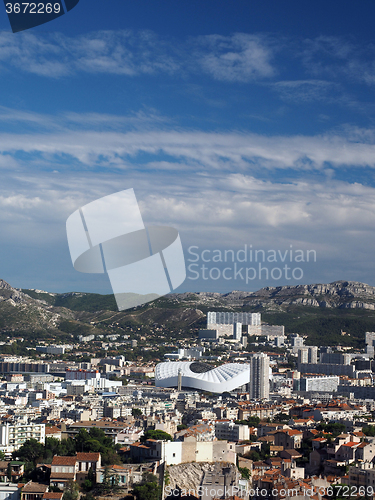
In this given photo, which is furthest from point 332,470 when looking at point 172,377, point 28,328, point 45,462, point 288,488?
point 28,328

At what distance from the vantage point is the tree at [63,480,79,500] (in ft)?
25.1

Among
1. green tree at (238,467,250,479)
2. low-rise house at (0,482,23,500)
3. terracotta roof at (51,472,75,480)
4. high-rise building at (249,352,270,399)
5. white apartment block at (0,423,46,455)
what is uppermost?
high-rise building at (249,352,270,399)

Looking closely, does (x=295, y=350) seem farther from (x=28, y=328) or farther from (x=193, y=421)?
(x=193, y=421)

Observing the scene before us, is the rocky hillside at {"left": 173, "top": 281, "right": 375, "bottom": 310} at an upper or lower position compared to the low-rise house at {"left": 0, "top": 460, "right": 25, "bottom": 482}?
upper

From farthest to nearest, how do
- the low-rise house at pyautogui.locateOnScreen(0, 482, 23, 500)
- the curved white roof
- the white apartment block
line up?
the curved white roof < the white apartment block < the low-rise house at pyautogui.locateOnScreen(0, 482, 23, 500)

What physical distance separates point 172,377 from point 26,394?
19.9 feet

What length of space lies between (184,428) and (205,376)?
1265cm

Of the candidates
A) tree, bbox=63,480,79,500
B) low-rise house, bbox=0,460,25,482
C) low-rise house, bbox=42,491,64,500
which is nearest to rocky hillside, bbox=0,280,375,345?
low-rise house, bbox=0,460,25,482

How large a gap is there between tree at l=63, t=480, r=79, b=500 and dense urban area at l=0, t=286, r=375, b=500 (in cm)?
A: 2

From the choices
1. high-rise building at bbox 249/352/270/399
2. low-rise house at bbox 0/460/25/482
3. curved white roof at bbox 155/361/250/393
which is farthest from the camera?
curved white roof at bbox 155/361/250/393

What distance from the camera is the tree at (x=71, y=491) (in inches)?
301

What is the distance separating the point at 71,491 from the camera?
7.81 meters

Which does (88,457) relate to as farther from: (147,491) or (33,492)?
(147,491)

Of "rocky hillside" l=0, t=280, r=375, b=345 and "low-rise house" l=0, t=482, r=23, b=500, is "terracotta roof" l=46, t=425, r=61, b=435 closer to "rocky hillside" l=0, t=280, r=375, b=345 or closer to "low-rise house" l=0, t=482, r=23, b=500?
"low-rise house" l=0, t=482, r=23, b=500
